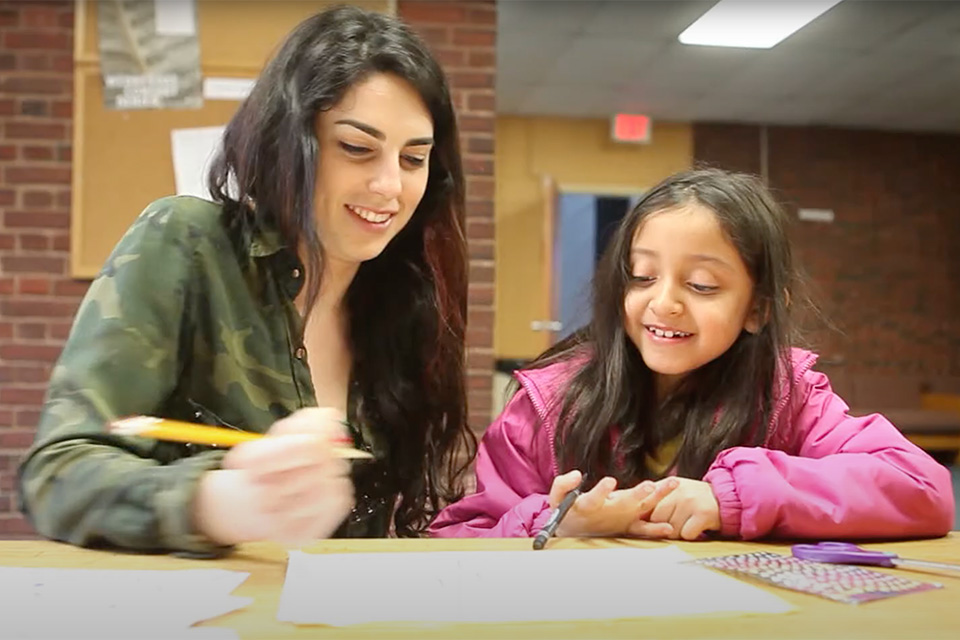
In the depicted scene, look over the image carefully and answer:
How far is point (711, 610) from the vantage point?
647 millimetres

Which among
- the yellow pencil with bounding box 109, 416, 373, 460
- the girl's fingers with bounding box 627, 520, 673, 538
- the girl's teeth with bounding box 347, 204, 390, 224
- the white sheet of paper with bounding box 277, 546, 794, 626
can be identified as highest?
the girl's teeth with bounding box 347, 204, 390, 224

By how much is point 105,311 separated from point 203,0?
247 centimetres

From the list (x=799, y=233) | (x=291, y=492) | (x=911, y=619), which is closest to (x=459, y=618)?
(x=291, y=492)

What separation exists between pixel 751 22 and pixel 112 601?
448cm

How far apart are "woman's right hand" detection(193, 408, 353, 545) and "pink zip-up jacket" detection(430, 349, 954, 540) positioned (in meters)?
0.34

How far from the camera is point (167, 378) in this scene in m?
0.99

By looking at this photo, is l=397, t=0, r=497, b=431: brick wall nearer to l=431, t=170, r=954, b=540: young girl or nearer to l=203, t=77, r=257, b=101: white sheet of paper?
l=203, t=77, r=257, b=101: white sheet of paper

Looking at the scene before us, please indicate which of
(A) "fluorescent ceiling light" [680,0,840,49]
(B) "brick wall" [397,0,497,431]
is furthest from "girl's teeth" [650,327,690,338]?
(A) "fluorescent ceiling light" [680,0,840,49]

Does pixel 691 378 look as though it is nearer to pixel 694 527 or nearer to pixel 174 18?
pixel 694 527

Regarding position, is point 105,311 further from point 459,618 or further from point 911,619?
point 911,619

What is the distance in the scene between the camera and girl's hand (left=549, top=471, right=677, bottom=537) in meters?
0.94

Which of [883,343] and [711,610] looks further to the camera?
[883,343]

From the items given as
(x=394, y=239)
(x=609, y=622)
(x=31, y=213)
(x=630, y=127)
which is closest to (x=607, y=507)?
(x=609, y=622)

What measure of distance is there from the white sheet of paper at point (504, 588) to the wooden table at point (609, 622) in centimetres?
1
